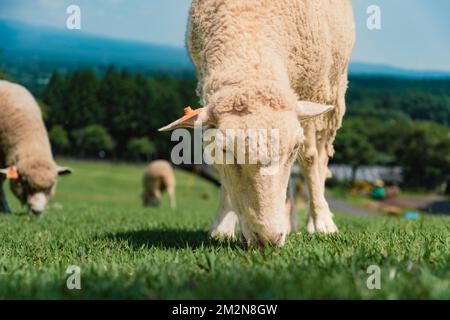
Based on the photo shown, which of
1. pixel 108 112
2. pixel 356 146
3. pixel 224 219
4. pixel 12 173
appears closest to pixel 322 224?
pixel 224 219

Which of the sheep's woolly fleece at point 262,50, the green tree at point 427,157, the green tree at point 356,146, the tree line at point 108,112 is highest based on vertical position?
the sheep's woolly fleece at point 262,50

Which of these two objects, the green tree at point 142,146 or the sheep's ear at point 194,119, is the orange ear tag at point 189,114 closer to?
the sheep's ear at point 194,119

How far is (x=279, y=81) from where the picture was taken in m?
4.40

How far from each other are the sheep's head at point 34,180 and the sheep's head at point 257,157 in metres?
6.96

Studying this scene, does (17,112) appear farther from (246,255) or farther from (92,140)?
(92,140)

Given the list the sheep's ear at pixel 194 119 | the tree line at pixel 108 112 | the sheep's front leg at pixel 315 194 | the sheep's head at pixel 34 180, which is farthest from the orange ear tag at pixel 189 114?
the tree line at pixel 108 112

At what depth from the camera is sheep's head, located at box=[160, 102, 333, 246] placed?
396 cm

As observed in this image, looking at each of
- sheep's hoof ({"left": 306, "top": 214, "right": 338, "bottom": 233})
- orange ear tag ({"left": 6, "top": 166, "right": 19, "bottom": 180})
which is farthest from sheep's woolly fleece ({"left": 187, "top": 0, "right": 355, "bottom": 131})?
orange ear tag ({"left": 6, "top": 166, "right": 19, "bottom": 180})

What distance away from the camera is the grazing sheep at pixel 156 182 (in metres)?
24.1

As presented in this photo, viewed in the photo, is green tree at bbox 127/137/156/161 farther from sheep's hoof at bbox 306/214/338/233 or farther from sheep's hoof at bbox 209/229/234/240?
sheep's hoof at bbox 209/229/234/240

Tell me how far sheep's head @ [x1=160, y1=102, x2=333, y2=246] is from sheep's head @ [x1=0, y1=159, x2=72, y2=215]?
22.8ft

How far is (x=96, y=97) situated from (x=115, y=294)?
15.7 meters

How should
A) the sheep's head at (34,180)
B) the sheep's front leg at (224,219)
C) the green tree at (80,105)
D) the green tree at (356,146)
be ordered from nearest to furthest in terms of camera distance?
1. the sheep's front leg at (224,219)
2. the sheep's head at (34,180)
3. the green tree at (80,105)
4. the green tree at (356,146)
